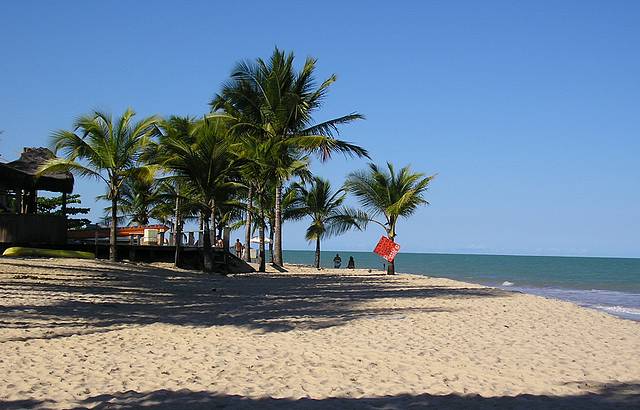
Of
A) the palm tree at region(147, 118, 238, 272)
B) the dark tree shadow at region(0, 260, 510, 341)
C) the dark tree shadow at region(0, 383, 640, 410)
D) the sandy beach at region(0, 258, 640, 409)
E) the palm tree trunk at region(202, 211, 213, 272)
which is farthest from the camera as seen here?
the palm tree trunk at region(202, 211, 213, 272)

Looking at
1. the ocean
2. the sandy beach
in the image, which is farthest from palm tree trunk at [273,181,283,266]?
the sandy beach

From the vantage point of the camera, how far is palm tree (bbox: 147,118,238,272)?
68.8 ft

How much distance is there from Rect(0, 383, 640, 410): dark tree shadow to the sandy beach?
16 millimetres

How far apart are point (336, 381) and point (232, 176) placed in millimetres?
21219

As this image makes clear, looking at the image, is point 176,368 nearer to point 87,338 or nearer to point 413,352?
point 87,338

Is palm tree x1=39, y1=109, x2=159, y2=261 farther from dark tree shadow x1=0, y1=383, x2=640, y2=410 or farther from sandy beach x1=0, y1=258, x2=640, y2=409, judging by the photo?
dark tree shadow x1=0, y1=383, x2=640, y2=410

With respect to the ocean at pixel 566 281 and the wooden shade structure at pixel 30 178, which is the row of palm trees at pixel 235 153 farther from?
the ocean at pixel 566 281

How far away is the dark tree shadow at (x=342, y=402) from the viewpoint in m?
5.05

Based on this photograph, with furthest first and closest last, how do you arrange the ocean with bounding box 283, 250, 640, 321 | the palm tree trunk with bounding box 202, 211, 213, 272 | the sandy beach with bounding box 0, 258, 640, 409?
the ocean with bounding box 283, 250, 640, 321 → the palm tree trunk with bounding box 202, 211, 213, 272 → the sandy beach with bounding box 0, 258, 640, 409

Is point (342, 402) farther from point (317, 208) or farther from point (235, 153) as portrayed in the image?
point (317, 208)

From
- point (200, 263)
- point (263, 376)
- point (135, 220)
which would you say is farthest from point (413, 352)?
point (135, 220)

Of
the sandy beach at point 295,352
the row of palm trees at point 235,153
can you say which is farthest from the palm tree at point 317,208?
the sandy beach at point 295,352

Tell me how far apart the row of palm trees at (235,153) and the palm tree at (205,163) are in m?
0.03

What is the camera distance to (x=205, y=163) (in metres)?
21.2
